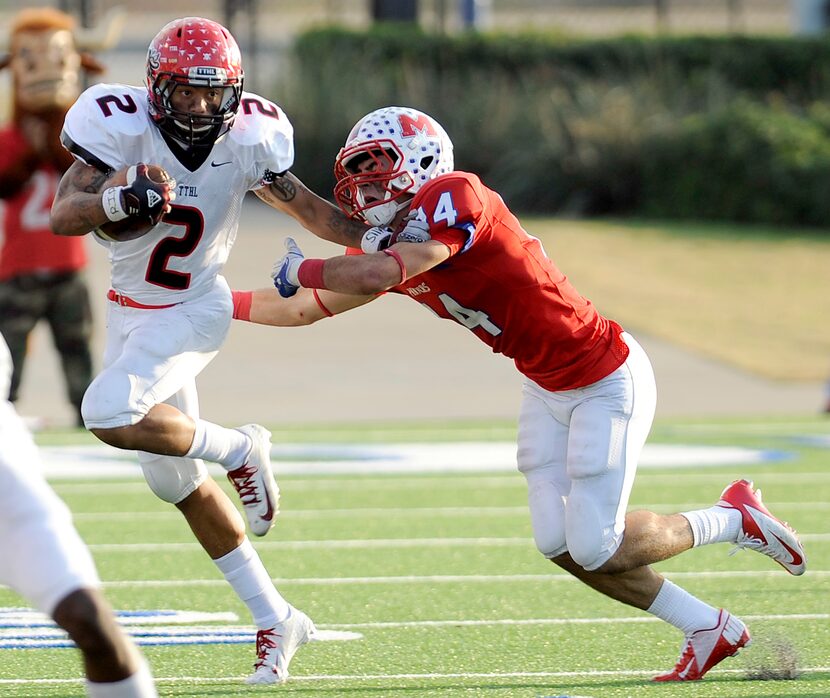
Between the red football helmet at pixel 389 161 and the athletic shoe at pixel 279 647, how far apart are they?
1159 mm

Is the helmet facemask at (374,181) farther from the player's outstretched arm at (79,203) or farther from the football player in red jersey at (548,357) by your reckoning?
the player's outstretched arm at (79,203)

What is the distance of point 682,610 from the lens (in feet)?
14.4

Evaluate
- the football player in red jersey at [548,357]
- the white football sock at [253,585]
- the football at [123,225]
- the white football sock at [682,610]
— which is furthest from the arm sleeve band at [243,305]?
the white football sock at [682,610]

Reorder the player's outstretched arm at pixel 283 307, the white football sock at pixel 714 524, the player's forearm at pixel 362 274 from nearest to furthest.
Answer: the player's forearm at pixel 362 274 < the white football sock at pixel 714 524 < the player's outstretched arm at pixel 283 307

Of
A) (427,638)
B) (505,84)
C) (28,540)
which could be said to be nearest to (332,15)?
(505,84)

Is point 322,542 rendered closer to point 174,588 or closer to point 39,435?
point 174,588

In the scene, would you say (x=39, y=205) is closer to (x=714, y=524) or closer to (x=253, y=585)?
(x=253, y=585)

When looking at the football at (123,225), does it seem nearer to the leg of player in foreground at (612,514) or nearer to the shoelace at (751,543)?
the leg of player in foreground at (612,514)

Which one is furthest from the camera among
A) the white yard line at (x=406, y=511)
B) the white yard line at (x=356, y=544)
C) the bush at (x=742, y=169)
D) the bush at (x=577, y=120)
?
the bush at (x=577, y=120)

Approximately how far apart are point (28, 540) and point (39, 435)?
6.09 m

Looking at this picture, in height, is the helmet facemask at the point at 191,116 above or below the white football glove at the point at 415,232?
above

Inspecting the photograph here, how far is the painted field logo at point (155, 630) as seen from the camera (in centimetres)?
478

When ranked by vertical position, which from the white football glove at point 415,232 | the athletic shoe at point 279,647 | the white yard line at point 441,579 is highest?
the white football glove at point 415,232

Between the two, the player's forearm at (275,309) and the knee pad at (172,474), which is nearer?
the knee pad at (172,474)
